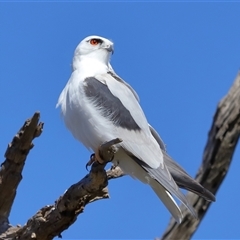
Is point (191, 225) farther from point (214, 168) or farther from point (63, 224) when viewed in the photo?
point (63, 224)

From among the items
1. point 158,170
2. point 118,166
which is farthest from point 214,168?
point 118,166

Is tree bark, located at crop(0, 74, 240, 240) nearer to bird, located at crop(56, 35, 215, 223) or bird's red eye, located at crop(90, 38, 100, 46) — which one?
bird, located at crop(56, 35, 215, 223)

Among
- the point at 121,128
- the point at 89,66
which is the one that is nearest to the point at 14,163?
the point at 121,128

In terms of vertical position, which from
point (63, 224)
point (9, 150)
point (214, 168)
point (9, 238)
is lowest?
point (9, 238)

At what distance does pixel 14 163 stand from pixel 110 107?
38.3 inches

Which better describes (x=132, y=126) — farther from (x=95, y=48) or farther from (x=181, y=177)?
(x=95, y=48)

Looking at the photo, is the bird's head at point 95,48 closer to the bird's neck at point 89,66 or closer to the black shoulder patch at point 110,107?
the bird's neck at point 89,66

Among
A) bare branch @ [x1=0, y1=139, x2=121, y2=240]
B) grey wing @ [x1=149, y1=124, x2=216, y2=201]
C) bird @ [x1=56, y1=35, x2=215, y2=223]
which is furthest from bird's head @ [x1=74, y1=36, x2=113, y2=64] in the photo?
bare branch @ [x1=0, y1=139, x2=121, y2=240]

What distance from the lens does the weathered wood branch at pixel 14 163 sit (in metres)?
3.54

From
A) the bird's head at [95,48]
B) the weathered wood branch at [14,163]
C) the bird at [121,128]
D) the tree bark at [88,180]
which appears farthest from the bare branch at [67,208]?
the bird's head at [95,48]

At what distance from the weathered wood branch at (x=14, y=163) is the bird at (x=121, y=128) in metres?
0.58

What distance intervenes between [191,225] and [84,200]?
778 mm

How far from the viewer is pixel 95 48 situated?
210 inches

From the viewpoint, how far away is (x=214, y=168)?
3.22 meters
